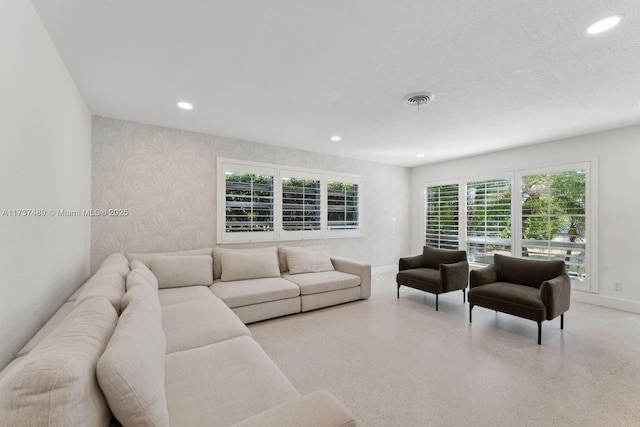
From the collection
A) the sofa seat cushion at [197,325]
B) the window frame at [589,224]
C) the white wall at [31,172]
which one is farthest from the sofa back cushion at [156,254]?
the window frame at [589,224]

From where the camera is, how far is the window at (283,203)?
154 inches

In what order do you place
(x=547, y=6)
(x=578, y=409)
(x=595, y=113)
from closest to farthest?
1. (x=547, y=6)
2. (x=578, y=409)
3. (x=595, y=113)

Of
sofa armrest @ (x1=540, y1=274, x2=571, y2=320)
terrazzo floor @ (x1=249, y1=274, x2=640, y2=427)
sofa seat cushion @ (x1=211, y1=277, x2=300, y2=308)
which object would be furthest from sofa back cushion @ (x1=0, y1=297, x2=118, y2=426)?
sofa armrest @ (x1=540, y1=274, x2=571, y2=320)

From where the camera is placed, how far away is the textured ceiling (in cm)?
155

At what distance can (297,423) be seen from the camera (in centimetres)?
92

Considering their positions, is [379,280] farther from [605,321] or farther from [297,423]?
[297,423]

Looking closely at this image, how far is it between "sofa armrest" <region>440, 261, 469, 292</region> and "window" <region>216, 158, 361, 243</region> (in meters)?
2.00

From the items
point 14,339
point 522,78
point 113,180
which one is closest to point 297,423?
point 14,339

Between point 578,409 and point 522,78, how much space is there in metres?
2.49

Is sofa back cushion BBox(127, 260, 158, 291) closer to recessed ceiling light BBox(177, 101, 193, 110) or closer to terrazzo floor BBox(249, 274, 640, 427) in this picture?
terrazzo floor BBox(249, 274, 640, 427)

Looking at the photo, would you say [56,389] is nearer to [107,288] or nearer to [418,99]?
[107,288]

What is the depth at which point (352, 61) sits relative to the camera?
6.68ft

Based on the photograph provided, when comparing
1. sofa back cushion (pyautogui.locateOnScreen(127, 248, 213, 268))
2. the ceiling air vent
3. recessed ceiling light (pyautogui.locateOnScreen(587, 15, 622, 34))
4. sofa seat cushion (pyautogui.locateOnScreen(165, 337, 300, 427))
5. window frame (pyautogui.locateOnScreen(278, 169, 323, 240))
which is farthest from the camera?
window frame (pyautogui.locateOnScreen(278, 169, 323, 240))

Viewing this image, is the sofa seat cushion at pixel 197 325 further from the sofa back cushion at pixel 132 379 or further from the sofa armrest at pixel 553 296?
the sofa armrest at pixel 553 296
